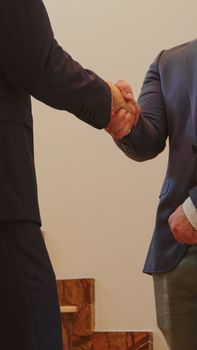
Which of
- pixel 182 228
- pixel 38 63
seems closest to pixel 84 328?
pixel 182 228

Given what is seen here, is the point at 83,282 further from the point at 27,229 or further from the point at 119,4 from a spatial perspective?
the point at 27,229

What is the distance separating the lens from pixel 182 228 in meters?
1.31

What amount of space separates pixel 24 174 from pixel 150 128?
588mm

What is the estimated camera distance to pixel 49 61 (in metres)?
1.12

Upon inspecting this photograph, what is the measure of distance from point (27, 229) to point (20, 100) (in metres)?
0.25

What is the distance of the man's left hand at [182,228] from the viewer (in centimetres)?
130

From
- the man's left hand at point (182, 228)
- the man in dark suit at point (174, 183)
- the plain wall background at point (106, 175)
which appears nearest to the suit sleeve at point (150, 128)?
the man in dark suit at point (174, 183)

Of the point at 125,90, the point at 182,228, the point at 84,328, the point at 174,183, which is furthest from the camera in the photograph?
the point at 84,328

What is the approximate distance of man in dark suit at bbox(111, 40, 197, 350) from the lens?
1338mm

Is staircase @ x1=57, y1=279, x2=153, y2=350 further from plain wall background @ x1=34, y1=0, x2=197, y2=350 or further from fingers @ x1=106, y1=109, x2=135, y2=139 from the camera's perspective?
fingers @ x1=106, y1=109, x2=135, y2=139

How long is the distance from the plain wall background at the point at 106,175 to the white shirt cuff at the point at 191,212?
4.43 ft

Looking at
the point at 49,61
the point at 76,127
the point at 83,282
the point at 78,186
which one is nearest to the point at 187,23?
the point at 76,127

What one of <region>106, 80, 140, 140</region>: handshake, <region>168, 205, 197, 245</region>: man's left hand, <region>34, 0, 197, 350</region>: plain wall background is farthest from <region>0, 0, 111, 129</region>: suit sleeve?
<region>34, 0, 197, 350</region>: plain wall background

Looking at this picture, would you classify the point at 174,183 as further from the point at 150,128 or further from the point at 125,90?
the point at 125,90
